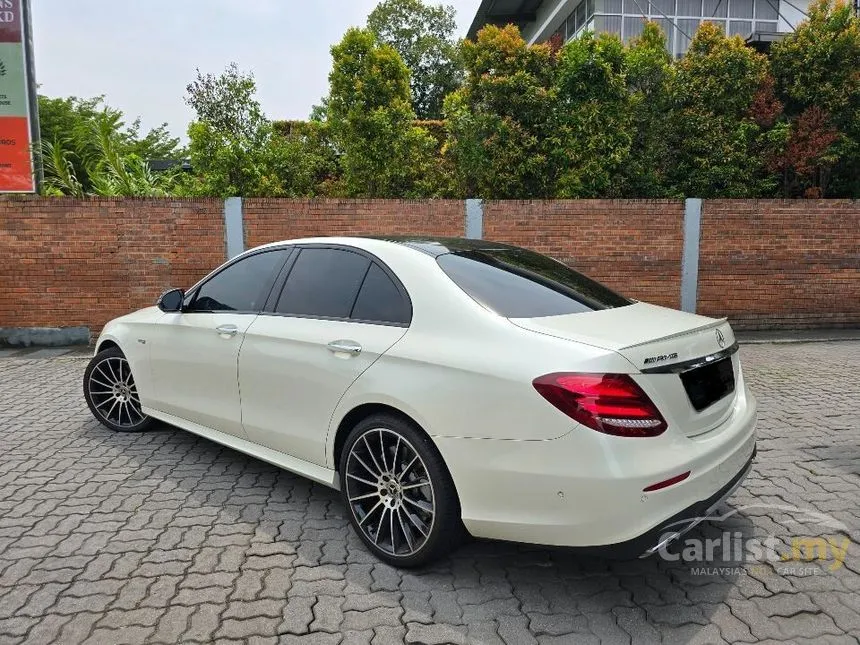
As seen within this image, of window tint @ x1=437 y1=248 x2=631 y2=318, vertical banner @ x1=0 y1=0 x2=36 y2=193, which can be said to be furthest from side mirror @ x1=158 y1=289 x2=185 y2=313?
vertical banner @ x1=0 y1=0 x2=36 y2=193

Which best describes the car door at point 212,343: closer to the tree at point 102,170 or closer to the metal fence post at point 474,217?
the metal fence post at point 474,217

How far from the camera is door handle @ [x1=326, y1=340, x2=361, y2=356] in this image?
288cm

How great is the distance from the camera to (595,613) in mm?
2436

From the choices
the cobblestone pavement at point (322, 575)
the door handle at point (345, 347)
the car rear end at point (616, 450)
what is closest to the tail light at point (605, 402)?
the car rear end at point (616, 450)

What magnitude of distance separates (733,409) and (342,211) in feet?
21.4

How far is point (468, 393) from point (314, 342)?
3.33 feet

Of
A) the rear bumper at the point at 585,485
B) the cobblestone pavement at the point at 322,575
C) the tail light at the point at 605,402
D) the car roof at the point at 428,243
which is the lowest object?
the cobblestone pavement at the point at 322,575

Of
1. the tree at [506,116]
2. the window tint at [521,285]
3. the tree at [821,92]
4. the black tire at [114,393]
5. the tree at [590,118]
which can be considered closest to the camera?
the window tint at [521,285]

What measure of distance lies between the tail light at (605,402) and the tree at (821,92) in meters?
9.54

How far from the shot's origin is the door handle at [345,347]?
2.88m

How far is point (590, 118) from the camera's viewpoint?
9453mm

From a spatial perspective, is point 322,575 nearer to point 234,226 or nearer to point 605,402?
point 605,402

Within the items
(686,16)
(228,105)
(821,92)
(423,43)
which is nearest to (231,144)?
(228,105)

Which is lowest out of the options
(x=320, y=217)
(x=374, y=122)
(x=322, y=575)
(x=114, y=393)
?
(x=322, y=575)
